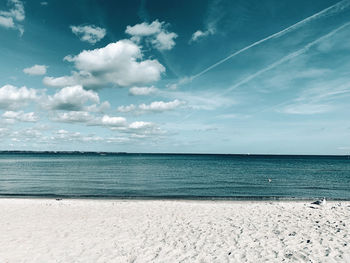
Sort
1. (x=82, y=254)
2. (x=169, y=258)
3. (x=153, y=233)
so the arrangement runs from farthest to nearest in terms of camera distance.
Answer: (x=153, y=233) → (x=82, y=254) → (x=169, y=258)

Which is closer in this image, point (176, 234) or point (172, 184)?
point (176, 234)

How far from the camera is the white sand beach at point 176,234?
1069cm

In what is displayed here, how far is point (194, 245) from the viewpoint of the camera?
1180 cm

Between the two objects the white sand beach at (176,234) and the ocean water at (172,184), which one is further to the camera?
the ocean water at (172,184)

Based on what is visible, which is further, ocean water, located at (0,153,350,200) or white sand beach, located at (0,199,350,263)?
ocean water, located at (0,153,350,200)

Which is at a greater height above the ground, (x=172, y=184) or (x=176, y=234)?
(x=176, y=234)

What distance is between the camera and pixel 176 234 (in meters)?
13.5

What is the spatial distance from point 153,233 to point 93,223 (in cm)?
441

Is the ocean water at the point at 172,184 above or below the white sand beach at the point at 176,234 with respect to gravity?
below

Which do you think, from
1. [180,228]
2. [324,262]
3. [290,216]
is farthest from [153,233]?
[290,216]

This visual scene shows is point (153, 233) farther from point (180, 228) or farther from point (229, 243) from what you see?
point (229, 243)

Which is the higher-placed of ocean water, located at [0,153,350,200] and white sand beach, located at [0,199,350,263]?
white sand beach, located at [0,199,350,263]

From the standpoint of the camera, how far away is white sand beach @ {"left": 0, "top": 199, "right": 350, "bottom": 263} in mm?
10693

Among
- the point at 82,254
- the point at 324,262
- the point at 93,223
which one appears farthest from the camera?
the point at 93,223
